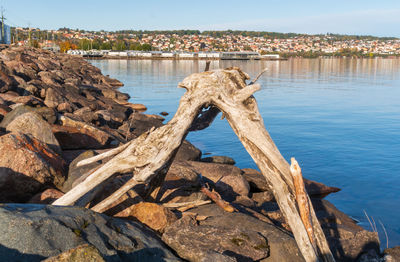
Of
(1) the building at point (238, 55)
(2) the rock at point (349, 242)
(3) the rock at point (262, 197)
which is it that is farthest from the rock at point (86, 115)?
(1) the building at point (238, 55)

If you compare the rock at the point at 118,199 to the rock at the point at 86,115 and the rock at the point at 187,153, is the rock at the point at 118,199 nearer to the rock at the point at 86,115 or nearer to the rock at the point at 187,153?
the rock at the point at 187,153

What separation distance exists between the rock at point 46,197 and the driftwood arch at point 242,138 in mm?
692

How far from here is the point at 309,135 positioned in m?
21.3

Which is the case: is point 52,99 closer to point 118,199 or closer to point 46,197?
point 46,197

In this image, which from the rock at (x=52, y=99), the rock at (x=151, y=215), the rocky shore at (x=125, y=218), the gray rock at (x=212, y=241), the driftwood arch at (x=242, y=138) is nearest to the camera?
the rocky shore at (x=125, y=218)

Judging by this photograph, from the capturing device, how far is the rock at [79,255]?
2951 millimetres

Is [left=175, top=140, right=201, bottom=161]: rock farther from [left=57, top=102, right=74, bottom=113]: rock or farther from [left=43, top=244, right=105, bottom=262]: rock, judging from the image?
[left=43, top=244, right=105, bottom=262]: rock

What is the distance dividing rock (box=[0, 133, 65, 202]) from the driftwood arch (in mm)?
1153

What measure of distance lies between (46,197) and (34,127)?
8.34 ft

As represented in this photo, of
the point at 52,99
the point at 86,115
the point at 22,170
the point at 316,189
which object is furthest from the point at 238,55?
the point at 22,170

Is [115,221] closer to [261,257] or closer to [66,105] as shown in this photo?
[261,257]

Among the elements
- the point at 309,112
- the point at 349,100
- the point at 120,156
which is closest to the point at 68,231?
the point at 120,156

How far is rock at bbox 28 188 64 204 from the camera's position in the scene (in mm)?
6246

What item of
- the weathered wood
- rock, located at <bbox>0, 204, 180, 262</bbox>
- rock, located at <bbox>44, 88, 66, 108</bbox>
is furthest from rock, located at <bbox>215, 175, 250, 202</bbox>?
rock, located at <bbox>44, 88, 66, 108</bbox>
